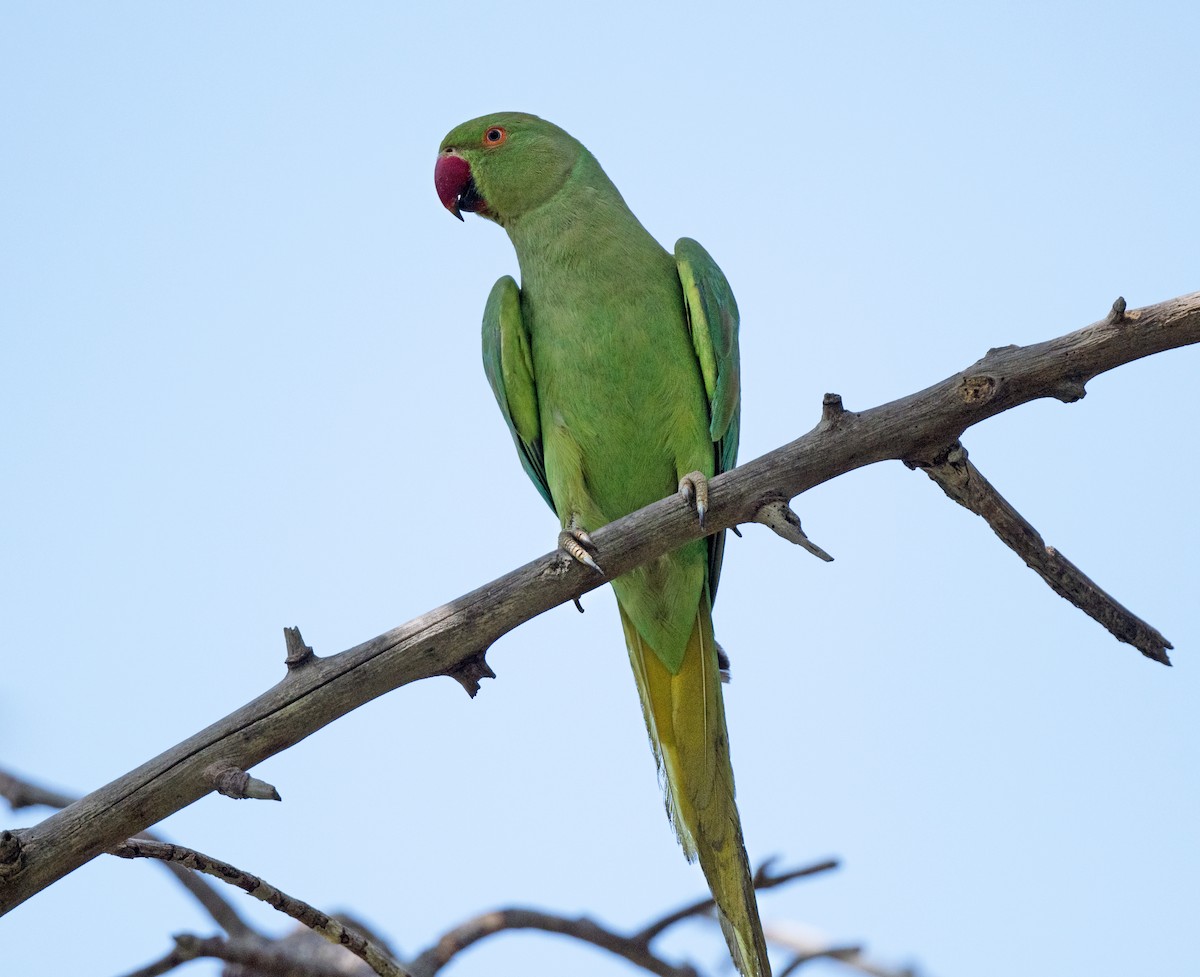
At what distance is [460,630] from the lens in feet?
9.44

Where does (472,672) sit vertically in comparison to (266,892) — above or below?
above

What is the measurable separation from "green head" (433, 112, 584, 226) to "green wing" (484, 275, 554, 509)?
438mm

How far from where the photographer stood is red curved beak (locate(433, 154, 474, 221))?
Result: 184 inches

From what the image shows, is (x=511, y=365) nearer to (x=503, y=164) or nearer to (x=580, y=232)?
(x=580, y=232)

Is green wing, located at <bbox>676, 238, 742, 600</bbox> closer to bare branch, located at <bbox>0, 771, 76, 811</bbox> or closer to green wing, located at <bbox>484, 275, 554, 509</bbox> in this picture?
green wing, located at <bbox>484, 275, 554, 509</bbox>

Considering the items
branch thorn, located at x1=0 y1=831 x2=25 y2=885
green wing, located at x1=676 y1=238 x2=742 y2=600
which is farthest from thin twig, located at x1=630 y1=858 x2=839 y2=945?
branch thorn, located at x1=0 y1=831 x2=25 y2=885

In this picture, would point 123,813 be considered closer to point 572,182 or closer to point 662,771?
point 662,771

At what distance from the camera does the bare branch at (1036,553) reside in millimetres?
2832

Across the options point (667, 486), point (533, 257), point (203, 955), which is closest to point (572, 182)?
point (533, 257)

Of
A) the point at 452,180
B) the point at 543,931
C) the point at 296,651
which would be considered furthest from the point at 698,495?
the point at 452,180

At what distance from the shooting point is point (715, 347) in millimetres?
4051

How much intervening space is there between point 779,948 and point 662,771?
1509mm

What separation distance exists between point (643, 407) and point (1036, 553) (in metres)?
1.51

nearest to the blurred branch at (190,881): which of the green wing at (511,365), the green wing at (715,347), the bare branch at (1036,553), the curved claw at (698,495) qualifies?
the green wing at (511,365)
